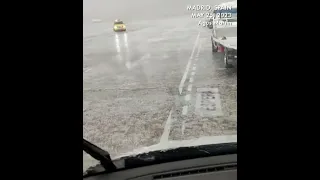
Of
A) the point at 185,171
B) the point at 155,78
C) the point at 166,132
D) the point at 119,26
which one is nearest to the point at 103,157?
the point at 185,171

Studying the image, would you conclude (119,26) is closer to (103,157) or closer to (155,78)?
(155,78)

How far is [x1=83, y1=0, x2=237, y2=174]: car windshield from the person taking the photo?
3.34m

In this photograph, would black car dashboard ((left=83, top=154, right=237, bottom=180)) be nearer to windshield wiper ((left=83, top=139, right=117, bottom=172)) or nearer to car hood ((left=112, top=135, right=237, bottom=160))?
windshield wiper ((left=83, top=139, right=117, bottom=172))

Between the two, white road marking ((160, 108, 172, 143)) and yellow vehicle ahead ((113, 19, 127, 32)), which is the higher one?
yellow vehicle ahead ((113, 19, 127, 32))

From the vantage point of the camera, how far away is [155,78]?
429cm

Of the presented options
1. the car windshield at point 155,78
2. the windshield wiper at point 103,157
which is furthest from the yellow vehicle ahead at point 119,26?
the windshield wiper at point 103,157

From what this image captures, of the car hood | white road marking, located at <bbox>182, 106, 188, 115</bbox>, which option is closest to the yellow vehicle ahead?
white road marking, located at <bbox>182, 106, 188, 115</bbox>

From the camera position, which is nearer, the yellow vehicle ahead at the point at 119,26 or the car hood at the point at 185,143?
the car hood at the point at 185,143

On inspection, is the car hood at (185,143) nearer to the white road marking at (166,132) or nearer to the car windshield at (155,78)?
the car windshield at (155,78)

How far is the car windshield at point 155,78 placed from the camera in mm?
3340

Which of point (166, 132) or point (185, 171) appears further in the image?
point (166, 132)

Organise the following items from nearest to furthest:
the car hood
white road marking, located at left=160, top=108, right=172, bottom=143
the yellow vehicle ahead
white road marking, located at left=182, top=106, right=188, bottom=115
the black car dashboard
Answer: the black car dashboard, the car hood, white road marking, located at left=160, top=108, right=172, bottom=143, white road marking, located at left=182, top=106, right=188, bottom=115, the yellow vehicle ahead
